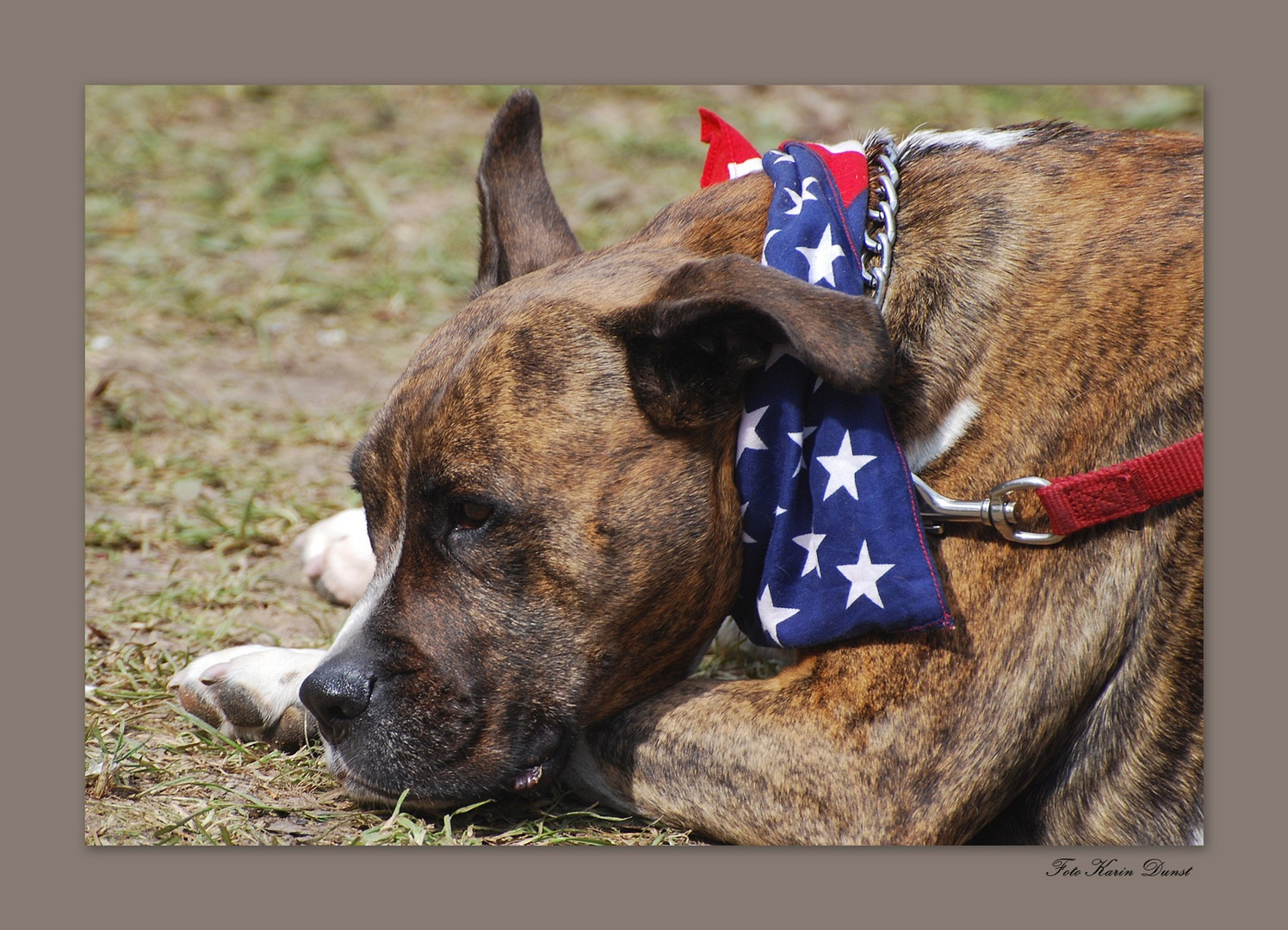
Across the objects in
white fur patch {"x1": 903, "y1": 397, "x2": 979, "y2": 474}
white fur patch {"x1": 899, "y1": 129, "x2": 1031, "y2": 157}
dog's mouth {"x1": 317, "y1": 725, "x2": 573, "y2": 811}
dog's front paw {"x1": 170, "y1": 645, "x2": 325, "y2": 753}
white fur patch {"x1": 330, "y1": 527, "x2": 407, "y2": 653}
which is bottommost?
dog's mouth {"x1": 317, "y1": 725, "x2": 573, "y2": 811}

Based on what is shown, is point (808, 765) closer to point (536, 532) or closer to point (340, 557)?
point (536, 532)

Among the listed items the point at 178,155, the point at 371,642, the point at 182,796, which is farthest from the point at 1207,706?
the point at 178,155

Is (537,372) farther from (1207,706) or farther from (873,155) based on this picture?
(1207,706)

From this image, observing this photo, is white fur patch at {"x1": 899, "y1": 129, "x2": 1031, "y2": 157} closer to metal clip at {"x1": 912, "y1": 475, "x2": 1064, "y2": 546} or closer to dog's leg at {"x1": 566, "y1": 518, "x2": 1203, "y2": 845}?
metal clip at {"x1": 912, "y1": 475, "x2": 1064, "y2": 546}

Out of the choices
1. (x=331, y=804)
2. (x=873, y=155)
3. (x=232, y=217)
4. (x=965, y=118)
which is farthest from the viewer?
(x=232, y=217)

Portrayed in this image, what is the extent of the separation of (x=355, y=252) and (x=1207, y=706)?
204 inches

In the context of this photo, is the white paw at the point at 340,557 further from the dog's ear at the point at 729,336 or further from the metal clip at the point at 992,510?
the metal clip at the point at 992,510

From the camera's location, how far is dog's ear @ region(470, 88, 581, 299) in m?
3.80

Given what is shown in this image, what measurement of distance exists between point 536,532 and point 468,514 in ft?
0.56

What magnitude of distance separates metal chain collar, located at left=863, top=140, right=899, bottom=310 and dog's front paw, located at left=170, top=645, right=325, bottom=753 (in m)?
1.71

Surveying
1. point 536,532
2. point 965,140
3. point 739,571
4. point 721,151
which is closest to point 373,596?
point 536,532

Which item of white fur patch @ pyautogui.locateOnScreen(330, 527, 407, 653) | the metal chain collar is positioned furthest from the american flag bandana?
white fur patch @ pyautogui.locateOnScreen(330, 527, 407, 653)

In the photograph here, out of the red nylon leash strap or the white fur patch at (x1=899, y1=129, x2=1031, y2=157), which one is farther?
the white fur patch at (x1=899, y1=129, x2=1031, y2=157)

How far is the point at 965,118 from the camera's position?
A: 19.1 feet
